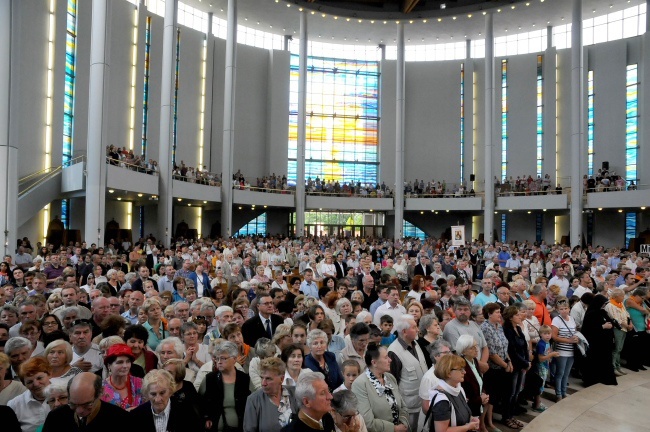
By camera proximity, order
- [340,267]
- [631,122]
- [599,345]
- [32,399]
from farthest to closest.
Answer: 1. [631,122]
2. [340,267]
3. [599,345]
4. [32,399]

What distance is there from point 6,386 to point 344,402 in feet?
8.01

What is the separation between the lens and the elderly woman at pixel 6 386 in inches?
139

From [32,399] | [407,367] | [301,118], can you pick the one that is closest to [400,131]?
[301,118]

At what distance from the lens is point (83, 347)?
458cm

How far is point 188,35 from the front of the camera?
98.5 ft

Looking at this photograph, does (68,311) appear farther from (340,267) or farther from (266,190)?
(266,190)

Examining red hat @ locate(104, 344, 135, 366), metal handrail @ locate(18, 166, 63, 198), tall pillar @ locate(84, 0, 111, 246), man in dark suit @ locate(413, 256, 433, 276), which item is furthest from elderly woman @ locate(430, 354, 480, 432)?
metal handrail @ locate(18, 166, 63, 198)

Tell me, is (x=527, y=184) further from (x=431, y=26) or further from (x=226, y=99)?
(x=226, y=99)

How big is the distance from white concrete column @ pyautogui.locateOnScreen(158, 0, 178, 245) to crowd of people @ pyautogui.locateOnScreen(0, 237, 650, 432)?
12542 mm

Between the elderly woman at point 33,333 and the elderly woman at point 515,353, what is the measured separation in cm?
528

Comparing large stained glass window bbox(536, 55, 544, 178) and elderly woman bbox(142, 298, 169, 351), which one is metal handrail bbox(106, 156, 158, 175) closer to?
elderly woman bbox(142, 298, 169, 351)

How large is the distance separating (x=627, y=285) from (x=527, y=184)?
20552 mm

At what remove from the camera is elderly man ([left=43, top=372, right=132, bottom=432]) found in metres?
2.96

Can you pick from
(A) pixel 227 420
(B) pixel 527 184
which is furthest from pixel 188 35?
(A) pixel 227 420
